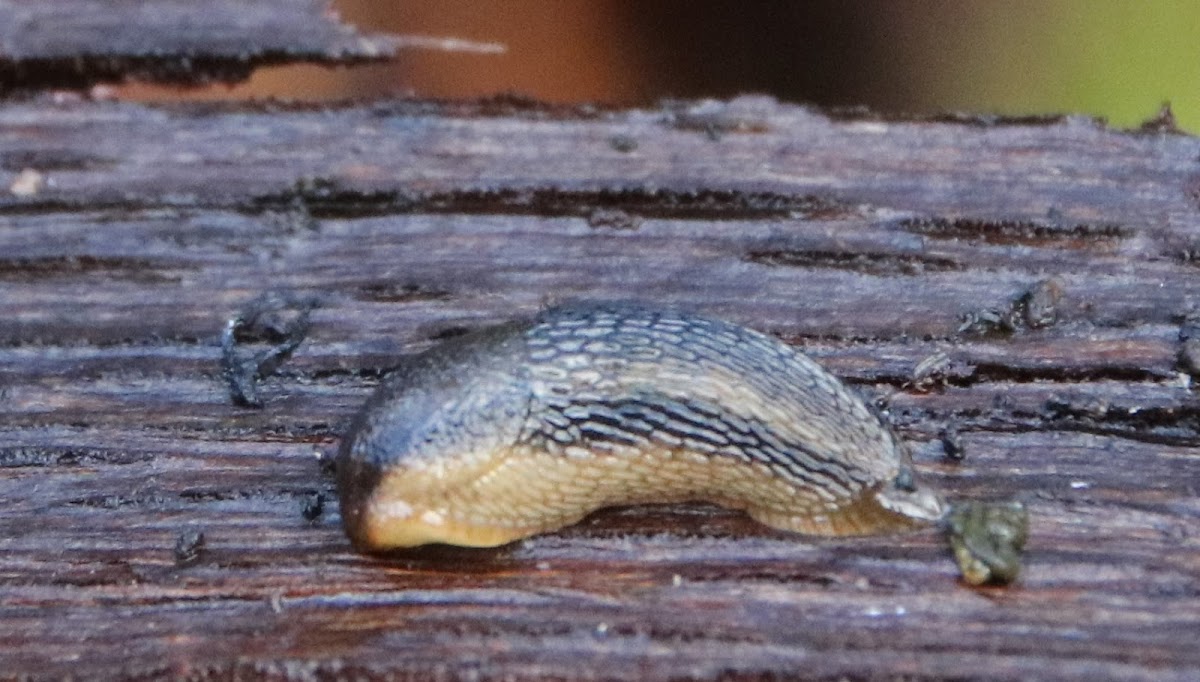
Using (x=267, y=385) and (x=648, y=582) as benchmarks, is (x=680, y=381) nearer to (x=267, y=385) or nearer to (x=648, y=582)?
(x=648, y=582)

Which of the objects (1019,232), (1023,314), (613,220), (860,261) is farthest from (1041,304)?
(613,220)

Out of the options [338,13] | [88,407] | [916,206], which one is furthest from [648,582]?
[338,13]

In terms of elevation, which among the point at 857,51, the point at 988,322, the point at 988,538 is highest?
the point at 857,51

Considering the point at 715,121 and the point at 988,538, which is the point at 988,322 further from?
the point at 715,121

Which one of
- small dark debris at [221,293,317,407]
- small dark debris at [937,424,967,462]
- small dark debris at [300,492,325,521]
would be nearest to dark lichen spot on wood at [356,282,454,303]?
small dark debris at [221,293,317,407]

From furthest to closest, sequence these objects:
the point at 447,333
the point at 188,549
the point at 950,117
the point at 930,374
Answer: the point at 950,117 < the point at 447,333 < the point at 930,374 < the point at 188,549

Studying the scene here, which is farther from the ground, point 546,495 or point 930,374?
point 930,374
